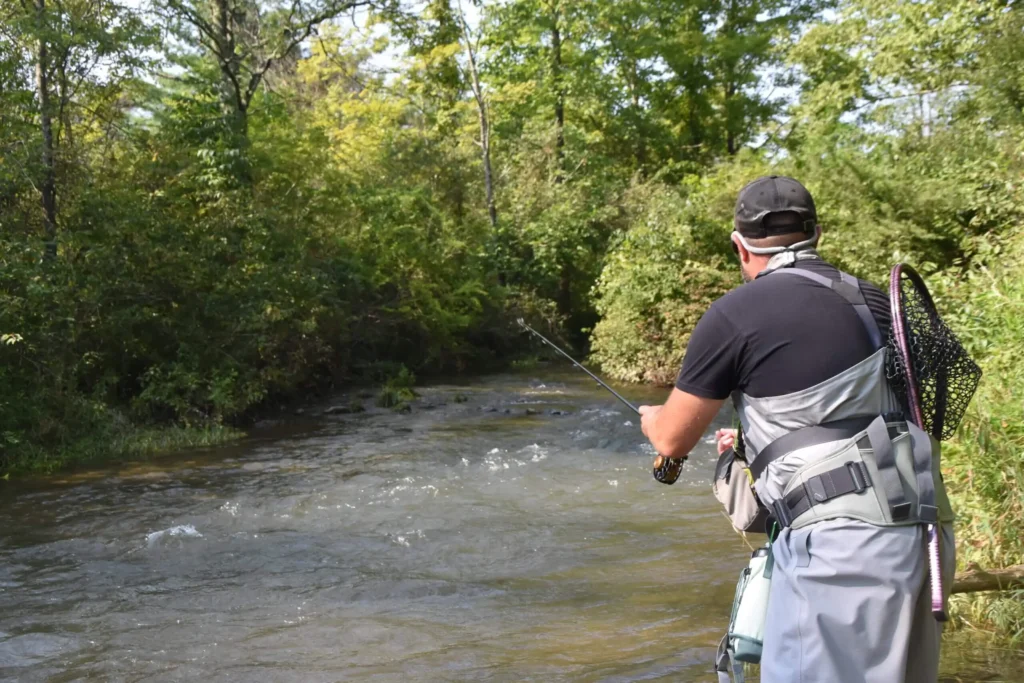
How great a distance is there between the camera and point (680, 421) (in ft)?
8.21

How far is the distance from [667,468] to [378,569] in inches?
177

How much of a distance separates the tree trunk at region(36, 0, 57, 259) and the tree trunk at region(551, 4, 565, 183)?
1586cm

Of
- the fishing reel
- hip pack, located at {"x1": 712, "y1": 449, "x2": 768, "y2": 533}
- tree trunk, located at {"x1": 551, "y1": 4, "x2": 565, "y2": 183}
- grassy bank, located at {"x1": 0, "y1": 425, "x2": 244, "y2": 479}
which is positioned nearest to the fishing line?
hip pack, located at {"x1": 712, "y1": 449, "x2": 768, "y2": 533}

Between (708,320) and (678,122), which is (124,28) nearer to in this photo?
(708,320)

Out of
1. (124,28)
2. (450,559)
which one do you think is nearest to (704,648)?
(450,559)

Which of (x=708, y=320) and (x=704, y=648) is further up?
(x=708, y=320)

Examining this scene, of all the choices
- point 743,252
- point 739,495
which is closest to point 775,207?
point 743,252

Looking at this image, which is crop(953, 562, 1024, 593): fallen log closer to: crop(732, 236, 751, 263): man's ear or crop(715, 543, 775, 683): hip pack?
crop(715, 543, 775, 683): hip pack

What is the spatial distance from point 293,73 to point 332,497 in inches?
1227

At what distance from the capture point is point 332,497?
9156 millimetres

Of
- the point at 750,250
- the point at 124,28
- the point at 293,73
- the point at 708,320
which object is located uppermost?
the point at 293,73

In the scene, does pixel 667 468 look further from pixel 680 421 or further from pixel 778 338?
pixel 778 338

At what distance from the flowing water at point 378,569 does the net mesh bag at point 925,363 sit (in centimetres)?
212

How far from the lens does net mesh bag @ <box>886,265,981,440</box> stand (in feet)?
7.70
